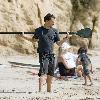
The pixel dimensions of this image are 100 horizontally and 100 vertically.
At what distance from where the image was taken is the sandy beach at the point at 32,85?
7871mm

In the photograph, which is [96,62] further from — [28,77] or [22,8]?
[28,77]

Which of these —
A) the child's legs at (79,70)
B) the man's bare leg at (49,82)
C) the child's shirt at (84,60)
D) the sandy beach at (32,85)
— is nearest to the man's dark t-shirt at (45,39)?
the man's bare leg at (49,82)

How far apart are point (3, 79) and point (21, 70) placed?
253 cm

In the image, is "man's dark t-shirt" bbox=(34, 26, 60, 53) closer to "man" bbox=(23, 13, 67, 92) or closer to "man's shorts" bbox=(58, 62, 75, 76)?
"man" bbox=(23, 13, 67, 92)

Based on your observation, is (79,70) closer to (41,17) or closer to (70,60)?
(70,60)

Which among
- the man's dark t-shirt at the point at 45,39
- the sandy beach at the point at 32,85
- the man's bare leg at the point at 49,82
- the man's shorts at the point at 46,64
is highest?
the man's dark t-shirt at the point at 45,39

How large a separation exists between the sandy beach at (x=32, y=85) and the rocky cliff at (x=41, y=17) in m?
1.10

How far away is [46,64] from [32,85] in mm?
1928

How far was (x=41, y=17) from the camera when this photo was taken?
20.1 meters

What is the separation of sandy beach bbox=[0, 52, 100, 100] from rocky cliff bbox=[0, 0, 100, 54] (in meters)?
1.10

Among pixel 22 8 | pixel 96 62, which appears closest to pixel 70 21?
pixel 22 8

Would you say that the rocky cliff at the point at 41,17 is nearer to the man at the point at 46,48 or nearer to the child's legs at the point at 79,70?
the child's legs at the point at 79,70

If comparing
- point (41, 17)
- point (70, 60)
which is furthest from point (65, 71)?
point (41, 17)

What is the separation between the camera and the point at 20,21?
61.7 ft
